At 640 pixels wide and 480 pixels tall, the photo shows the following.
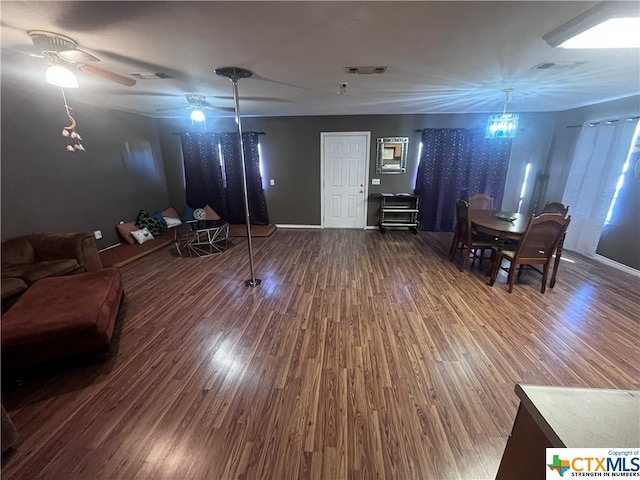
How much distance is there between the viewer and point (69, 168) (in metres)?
3.72

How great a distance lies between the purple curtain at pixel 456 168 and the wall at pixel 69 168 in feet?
18.6

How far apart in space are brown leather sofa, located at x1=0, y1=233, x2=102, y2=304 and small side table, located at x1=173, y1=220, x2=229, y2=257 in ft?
4.30

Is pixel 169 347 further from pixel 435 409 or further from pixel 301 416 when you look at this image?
pixel 435 409

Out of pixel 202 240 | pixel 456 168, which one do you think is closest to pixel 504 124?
pixel 456 168

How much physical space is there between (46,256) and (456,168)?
6606mm

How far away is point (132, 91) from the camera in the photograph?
327cm

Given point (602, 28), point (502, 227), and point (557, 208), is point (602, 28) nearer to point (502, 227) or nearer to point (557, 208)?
point (502, 227)

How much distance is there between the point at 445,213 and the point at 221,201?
5.00m

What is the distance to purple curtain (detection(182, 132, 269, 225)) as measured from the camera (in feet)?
18.3

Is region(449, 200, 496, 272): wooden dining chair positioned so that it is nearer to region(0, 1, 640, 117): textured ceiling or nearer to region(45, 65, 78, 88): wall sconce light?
region(0, 1, 640, 117): textured ceiling

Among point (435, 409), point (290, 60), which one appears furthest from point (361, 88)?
point (435, 409)

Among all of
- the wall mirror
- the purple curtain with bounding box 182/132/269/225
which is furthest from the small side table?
the wall mirror

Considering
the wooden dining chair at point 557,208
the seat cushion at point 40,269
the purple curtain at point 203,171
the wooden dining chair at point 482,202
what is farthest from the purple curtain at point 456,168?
the seat cushion at point 40,269

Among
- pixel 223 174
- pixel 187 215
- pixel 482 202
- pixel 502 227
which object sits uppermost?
pixel 223 174
